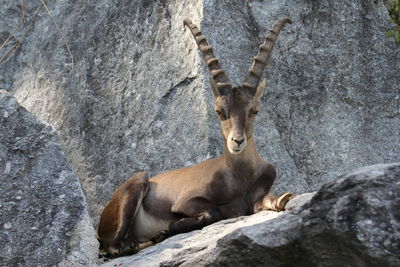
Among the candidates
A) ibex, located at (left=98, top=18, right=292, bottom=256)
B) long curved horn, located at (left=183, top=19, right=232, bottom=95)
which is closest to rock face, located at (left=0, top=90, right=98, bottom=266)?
ibex, located at (left=98, top=18, right=292, bottom=256)

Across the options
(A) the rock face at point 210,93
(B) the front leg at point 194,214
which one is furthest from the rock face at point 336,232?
(A) the rock face at point 210,93

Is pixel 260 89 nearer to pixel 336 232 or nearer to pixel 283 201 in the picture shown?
pixel 283 201

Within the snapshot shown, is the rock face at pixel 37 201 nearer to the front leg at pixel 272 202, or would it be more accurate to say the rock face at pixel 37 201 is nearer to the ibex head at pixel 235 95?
the front leg at pixel 272 202

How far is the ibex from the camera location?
8820mm

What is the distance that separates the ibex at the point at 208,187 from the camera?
8820mm

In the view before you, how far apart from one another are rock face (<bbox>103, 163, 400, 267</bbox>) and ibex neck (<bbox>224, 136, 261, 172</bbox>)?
11.5 ft

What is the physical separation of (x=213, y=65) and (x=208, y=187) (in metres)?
1.31

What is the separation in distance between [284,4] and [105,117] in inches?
103

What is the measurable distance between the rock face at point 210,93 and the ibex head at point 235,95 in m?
0.56

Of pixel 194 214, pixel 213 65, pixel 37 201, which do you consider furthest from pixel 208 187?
pixel 37 201

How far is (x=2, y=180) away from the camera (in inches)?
282

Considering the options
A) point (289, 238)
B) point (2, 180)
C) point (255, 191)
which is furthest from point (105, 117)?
point (289, 238)

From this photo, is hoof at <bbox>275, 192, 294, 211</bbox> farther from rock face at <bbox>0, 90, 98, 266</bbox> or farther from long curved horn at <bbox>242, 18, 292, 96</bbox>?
long curved horn at <bbox>242, 18, 292, 96</bbox>

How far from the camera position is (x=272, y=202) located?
324 inches
